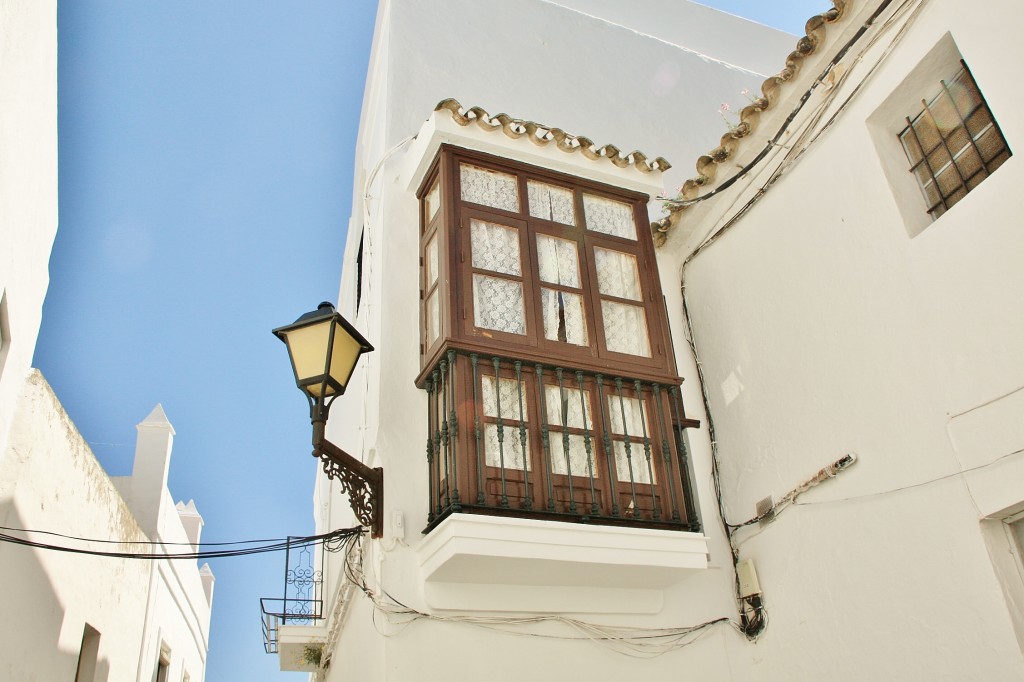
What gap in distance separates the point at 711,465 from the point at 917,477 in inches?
63.4

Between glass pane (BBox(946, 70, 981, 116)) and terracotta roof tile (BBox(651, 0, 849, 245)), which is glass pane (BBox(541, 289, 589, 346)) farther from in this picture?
glass pane (BBox(946, 70, 981, 116))

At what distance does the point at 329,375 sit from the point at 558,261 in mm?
1707

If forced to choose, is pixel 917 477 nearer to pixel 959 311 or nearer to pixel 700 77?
pixel 959 311

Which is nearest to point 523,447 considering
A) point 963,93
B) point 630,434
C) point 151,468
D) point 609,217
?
point 630,434

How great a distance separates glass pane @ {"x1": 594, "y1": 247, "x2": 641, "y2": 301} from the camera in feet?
18.4

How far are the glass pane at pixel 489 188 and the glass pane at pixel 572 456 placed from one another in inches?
61.8

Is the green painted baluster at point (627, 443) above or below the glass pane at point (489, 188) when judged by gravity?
below

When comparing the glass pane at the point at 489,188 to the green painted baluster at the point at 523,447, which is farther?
the glass pane at the point at 489,188

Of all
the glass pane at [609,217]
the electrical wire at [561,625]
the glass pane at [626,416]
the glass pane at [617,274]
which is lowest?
the electrical wire at [561,625]

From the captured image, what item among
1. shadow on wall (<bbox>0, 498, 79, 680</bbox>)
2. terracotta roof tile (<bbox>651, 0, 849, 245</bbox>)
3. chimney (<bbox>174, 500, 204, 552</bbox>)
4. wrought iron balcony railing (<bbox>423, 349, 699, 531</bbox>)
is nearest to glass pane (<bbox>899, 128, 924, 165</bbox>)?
terracotta roof tile (<bbox>651, 0, 849, 245</bbox>)

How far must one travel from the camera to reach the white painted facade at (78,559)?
627 centimetres

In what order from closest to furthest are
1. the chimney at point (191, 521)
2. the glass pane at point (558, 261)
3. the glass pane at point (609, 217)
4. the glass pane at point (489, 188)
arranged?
the glass pane at point (558, 261) → the glass pane at point (489, 188) → the glass pane at point (609, 217) → the chimney at point (191, 521)

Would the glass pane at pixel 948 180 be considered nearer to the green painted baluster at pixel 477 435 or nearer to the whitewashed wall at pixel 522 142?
the whitewashed wall at pixel 522 142

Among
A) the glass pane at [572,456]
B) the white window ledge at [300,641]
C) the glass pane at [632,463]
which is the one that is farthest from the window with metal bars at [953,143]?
the white window ledge at [300,641]
